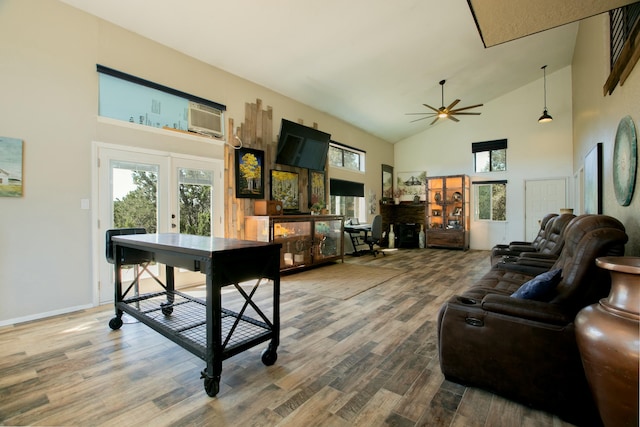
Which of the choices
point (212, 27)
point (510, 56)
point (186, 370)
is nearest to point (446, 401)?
point (186, 370)

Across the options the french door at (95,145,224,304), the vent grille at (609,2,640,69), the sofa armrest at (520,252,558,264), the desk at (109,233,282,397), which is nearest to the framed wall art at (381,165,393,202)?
the sofa armrest at (520,252,558,264)

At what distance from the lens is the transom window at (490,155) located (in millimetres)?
8703


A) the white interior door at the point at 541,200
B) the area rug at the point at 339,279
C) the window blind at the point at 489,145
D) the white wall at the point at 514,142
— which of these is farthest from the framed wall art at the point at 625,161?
the window blind at the point at 489,145

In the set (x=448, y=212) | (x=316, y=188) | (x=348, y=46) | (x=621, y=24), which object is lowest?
(x=448, y=212)

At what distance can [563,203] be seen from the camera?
Answer: 7.91m

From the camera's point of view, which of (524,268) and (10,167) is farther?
(524,268)

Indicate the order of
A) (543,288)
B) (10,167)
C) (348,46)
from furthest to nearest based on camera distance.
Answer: (348,46), (10,167), (543,288)

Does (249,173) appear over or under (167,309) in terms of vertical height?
over

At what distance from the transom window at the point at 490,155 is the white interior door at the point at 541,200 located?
2.96 feet

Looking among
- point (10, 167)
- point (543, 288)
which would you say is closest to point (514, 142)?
point (543, 288)

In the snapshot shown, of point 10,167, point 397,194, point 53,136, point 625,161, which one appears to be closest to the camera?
point 625,161

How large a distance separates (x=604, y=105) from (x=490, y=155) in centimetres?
540

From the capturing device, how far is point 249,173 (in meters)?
5.29

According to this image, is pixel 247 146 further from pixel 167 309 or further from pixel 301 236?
pixel 167 309
